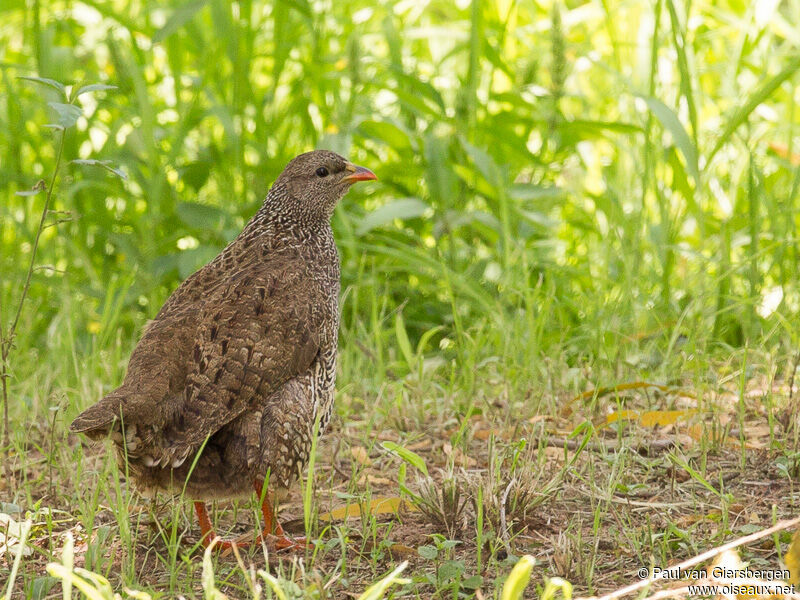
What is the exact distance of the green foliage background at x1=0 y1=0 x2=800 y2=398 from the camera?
16.9ft

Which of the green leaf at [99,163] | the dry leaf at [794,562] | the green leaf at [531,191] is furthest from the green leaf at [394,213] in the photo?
the dry leaf at [794,562]

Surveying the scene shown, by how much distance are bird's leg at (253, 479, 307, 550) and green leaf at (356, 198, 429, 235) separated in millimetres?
2050

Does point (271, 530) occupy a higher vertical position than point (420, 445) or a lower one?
lower

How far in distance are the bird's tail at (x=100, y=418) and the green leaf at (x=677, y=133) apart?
293 centimetres

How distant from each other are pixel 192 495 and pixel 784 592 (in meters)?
1.94

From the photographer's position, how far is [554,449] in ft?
13.4

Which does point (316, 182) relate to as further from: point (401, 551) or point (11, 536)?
point (11, 536)

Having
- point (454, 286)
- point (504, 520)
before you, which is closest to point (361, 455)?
point (504, 520)

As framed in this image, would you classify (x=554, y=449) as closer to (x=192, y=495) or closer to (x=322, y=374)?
(x=322, y=374)

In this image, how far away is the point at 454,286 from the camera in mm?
5582

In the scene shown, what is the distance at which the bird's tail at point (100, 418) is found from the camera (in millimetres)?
3145

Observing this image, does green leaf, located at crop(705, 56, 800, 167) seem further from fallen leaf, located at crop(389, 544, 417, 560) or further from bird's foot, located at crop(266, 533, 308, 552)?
bird's foot, located at crop(266, 533, 308, 552)

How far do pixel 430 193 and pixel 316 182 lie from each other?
3.79 feet

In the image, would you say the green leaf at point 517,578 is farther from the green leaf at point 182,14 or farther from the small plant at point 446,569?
the green leaf at point 182,14
